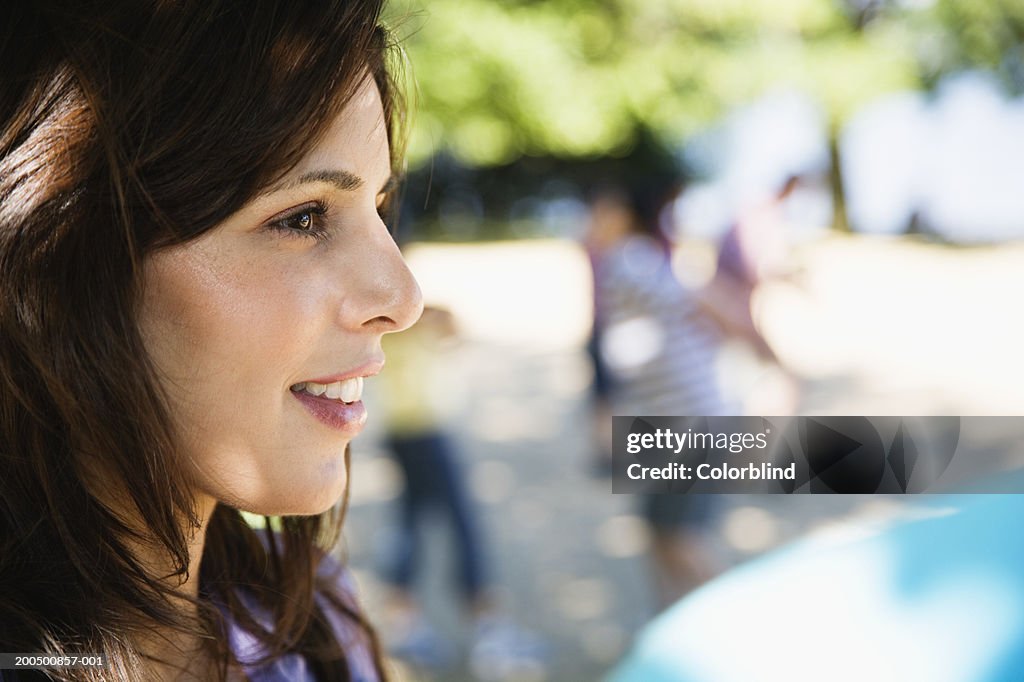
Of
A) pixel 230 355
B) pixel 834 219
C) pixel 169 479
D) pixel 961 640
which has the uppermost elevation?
pixel 834 219

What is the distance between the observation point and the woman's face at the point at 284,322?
1.04 metres

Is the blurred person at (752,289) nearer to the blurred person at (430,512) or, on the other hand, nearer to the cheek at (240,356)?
the blurred person at (430,512)

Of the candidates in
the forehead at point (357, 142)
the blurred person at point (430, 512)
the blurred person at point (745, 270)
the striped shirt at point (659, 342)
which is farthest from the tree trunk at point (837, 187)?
the forehead at point (357, 142)

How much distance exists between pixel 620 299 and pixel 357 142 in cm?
306

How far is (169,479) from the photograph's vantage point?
1077mm

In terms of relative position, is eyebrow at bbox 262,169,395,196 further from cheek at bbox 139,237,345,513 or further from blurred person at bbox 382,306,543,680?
blurred person at bbox 382,306,543,680

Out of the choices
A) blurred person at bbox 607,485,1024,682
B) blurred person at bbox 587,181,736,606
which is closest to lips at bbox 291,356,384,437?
blurred person at bbox 607,485,1024,682

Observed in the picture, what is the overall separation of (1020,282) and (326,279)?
480 inches

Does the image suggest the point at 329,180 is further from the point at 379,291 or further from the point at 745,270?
the point at 745,270

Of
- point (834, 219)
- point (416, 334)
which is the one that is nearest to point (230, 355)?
point (416, 334)

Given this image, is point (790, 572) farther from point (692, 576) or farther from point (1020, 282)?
point (1020, 282)

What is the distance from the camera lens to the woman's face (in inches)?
40.9

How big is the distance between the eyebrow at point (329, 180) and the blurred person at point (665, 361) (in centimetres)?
261

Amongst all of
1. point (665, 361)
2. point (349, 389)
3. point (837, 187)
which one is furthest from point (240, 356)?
point (837, 187)
